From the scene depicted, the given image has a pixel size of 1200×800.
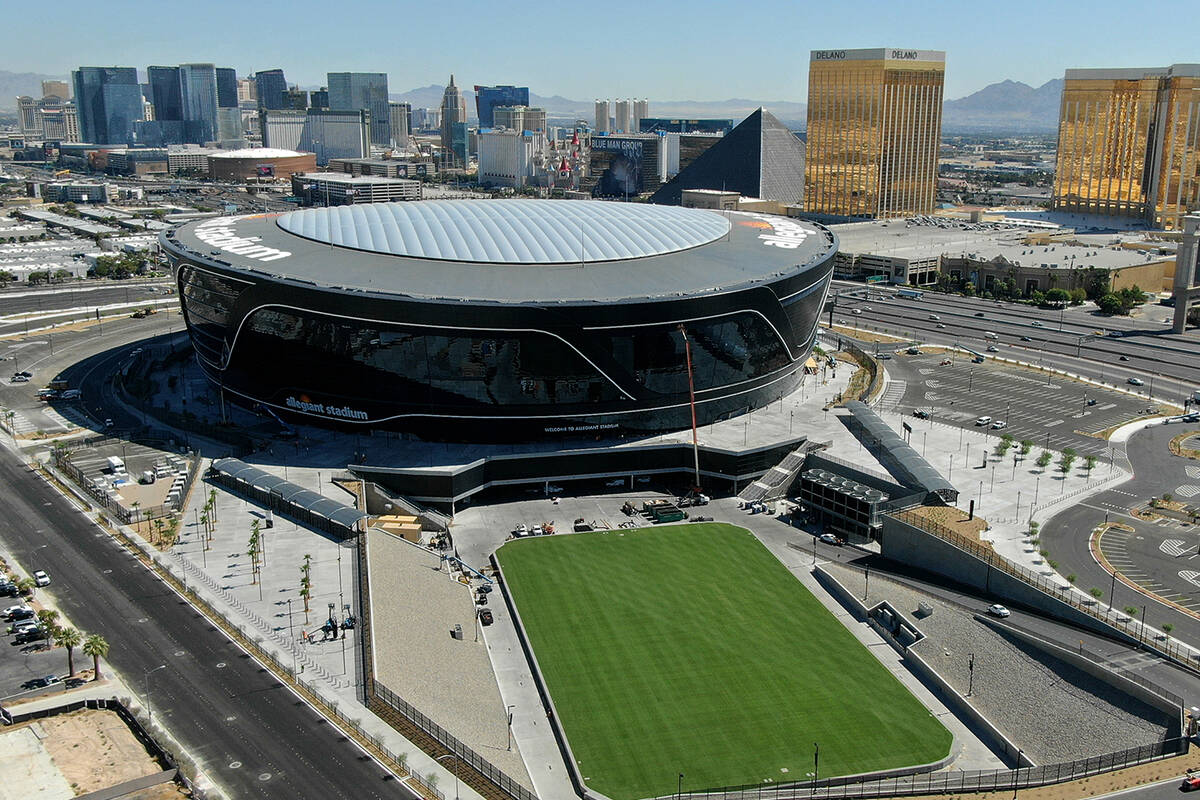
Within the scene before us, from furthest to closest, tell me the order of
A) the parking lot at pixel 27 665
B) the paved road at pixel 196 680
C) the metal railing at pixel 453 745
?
the parking lot at pixel 27 665 < the metal railing at pixel 453 745 < the paved road at pixel 196 680

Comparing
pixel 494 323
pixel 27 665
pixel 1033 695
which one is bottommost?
pixel 1033 695

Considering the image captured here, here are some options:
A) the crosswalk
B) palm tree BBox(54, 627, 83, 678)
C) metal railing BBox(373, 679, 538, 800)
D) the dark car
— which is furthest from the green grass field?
the crosswalk

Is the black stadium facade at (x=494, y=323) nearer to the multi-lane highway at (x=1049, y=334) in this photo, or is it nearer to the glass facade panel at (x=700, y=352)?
the glass facade panel at (x=700, y=352)

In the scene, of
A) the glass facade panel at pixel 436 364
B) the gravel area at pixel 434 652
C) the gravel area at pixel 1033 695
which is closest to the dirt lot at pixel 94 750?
A: the gravel area at pixel 434 652

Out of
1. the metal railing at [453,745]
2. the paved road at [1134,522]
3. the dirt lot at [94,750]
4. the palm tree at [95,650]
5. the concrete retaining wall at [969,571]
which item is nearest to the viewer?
the dirt lot at [94,750]

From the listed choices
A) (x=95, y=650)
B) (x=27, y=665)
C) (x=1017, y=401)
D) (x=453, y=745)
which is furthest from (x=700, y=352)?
(x=27, y=665)

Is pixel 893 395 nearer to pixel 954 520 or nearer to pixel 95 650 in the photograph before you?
pixel 954 520

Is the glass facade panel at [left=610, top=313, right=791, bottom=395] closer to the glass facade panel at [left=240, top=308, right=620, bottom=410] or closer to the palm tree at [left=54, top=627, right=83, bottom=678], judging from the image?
the glass facade panel at [left=240, top=308, right=620, bottom=410]
